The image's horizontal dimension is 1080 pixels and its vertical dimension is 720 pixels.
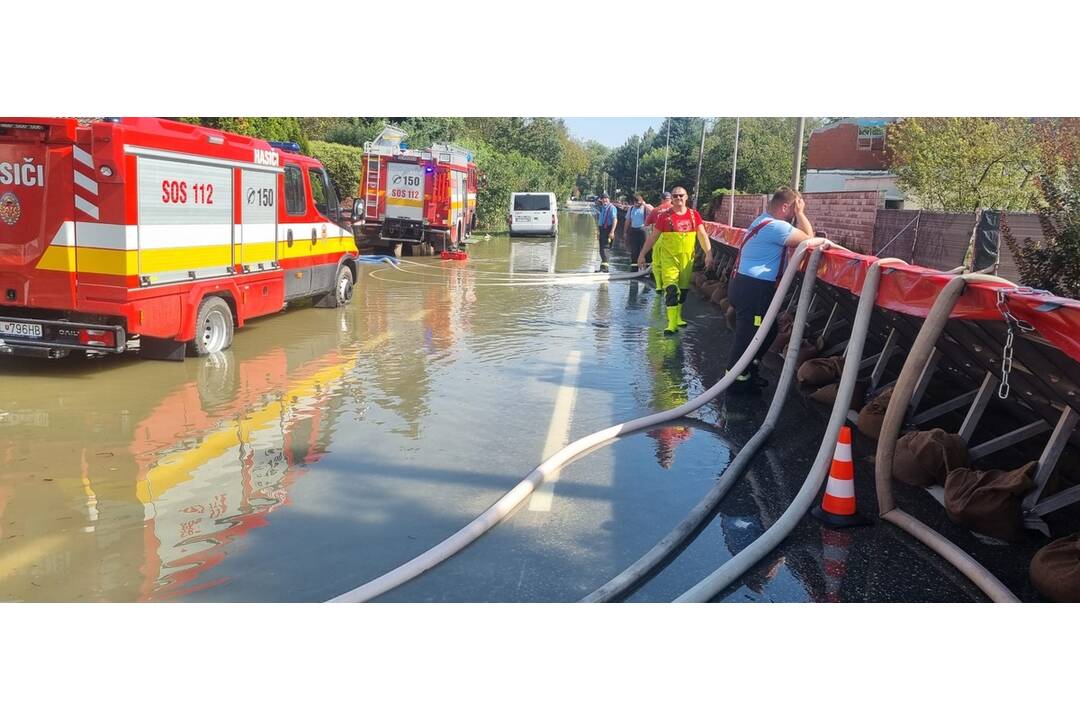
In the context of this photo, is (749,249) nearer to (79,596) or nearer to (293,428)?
(293,428)

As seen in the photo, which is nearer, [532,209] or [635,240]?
[635,240]

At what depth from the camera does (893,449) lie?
502 centimetres

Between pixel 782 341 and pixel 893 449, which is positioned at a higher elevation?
pixel 782 341

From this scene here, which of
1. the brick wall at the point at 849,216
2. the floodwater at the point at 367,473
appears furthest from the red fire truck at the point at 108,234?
the brick wall at the point at 849,216

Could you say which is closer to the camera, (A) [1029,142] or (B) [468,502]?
(B) [468,502]

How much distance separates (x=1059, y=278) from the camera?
7484 mm

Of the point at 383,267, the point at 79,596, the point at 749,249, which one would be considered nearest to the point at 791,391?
the point at 749,249

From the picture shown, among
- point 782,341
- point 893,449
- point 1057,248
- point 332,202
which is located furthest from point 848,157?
point 893,449

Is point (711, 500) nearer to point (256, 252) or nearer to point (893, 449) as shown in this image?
point (893, 449)

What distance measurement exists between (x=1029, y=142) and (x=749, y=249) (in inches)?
571

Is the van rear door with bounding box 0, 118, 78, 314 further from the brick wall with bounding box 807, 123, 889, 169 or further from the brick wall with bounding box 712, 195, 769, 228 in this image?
the brick wall with bounding box 807, 123, 889, 169

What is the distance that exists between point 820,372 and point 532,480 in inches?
135

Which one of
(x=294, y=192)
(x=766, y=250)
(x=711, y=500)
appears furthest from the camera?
(x=294, y=192)

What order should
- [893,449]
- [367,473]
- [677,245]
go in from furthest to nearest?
[677,245] < [367,473] < [893,449]
